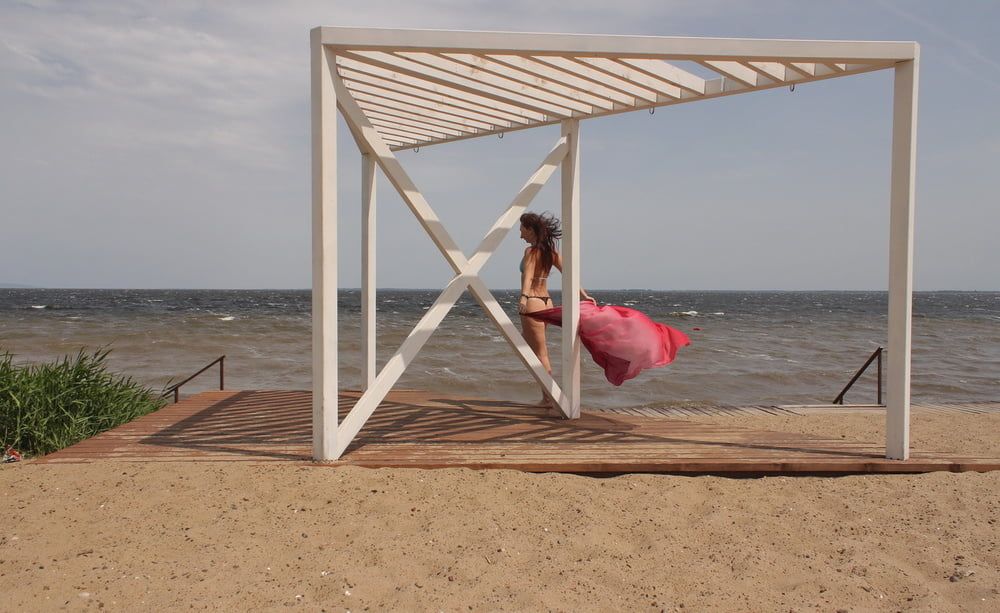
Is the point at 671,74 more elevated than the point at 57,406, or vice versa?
the point at 671,74

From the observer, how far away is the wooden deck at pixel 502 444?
4.28m

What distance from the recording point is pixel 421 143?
6969 mm

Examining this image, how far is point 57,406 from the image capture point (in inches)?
240

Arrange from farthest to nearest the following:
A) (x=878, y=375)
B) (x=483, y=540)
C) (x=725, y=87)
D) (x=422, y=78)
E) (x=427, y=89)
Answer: (x=878, y=375)
(x=427, y=89)
(x=725, y=87)
(x=422, y=78)
(x=483, y=540)

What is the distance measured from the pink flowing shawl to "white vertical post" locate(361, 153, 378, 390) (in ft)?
5.97

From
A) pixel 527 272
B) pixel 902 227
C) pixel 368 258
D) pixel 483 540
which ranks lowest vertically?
pixel 483 540

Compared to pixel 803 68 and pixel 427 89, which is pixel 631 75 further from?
pixel 427 89

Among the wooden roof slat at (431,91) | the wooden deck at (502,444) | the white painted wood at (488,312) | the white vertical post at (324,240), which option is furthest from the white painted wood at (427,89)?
the wooden deck at (502,444)

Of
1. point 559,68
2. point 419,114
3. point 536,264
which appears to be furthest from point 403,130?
point 559,68

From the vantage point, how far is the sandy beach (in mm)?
2752

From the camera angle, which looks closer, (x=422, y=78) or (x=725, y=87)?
(x=422, y=78)

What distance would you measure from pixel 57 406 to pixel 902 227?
21.8 feet

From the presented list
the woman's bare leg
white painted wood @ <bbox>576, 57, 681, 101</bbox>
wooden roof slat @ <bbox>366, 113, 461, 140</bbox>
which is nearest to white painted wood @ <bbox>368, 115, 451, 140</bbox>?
wooden roof slat @ <bbox>366, 113, 461, 140</bbox>

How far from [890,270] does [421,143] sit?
4364 mm
